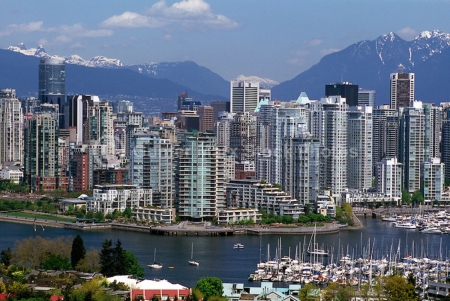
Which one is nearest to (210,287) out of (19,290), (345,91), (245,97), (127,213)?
(19,290)

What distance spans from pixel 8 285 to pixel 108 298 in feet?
6.26

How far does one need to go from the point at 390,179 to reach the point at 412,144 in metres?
4.12

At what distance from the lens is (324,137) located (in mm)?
46031

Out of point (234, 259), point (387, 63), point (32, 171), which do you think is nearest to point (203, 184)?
point (234, 259)

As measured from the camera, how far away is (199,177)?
34.5 m

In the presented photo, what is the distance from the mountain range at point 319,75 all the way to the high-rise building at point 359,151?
2859 inches

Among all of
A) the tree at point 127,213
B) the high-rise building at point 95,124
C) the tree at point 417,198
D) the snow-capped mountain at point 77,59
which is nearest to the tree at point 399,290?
the tree at point 127,213

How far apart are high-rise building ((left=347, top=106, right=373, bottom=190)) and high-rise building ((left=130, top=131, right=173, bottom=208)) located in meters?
11.4

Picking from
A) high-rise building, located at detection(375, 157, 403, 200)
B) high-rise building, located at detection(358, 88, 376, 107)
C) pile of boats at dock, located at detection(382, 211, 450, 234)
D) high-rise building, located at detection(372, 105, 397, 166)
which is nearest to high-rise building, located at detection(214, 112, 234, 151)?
high-rise building, located at detection(372, 105, 397, 166)

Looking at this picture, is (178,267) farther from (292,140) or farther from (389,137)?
(389,137)

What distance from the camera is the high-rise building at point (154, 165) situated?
36312mm

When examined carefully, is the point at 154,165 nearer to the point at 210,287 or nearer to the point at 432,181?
the point at 432,181

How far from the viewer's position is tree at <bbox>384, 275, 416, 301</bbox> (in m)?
18.1

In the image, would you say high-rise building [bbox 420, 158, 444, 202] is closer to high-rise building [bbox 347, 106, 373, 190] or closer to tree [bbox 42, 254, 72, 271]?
high-rise building [bbox 347, 106, 373, 190]
